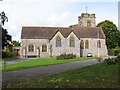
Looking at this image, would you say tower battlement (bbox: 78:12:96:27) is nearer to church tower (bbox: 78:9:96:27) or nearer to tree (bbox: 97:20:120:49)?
church tower (bbox: 78:9:96:27)

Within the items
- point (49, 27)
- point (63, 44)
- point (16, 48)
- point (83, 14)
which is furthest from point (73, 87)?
point (83, 14)

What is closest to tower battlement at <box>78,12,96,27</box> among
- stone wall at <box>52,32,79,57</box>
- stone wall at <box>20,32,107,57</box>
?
stone wall at <box>20,32,107,57</box>

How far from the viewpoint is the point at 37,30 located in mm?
42844

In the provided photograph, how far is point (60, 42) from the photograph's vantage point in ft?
124

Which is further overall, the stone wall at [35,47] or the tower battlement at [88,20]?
the tower battlement at [88,20]

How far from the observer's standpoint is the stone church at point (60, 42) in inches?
1490

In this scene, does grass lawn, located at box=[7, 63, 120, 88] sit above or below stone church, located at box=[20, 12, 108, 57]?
below

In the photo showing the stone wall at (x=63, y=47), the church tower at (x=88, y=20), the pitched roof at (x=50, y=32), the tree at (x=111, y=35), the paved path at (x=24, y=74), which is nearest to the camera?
the paved path at (x=24, y=74)

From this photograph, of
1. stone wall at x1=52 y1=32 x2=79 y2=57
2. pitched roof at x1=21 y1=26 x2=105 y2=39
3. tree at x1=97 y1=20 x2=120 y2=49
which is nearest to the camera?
stone wall at x1=52 y1=32 x2=79 y2=57

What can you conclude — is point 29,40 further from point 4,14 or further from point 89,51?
point 4,14

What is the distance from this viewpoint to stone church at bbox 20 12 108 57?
3784cm

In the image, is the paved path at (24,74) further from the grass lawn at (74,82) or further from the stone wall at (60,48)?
the stone wall at (60,48)

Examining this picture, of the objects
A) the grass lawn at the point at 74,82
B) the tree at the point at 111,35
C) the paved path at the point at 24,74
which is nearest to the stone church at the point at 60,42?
the tree at the point at 111,35

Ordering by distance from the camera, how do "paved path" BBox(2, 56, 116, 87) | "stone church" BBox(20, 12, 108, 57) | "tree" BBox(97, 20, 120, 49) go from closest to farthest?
"paved path" BBox(2, 56, 116, 87) < "stone church" BBox(20, 12, 108, 57) < "tree" BBox(97, 20, 120, 49)
